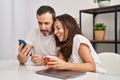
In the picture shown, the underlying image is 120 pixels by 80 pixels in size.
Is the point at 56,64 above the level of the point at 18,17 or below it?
below

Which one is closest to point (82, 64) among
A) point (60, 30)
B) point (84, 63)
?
point (84, 63)

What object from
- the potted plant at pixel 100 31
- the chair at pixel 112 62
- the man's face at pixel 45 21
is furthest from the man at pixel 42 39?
the potted plant at pixel 100 31

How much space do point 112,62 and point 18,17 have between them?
5.82 feet

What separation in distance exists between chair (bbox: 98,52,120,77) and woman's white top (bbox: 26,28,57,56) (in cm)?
42

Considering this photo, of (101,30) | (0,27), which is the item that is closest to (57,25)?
(101,30)

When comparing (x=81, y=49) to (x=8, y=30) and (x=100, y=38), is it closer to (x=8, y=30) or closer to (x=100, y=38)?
(x=100, y=38)

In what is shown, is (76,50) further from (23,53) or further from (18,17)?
(18,17)

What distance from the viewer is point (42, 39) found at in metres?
1.51

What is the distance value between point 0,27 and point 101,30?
4.63ft

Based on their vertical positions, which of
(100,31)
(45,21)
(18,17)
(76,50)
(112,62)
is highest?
(18,17)

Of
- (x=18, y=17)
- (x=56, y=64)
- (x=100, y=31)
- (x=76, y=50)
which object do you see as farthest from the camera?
(x=18, y=17)

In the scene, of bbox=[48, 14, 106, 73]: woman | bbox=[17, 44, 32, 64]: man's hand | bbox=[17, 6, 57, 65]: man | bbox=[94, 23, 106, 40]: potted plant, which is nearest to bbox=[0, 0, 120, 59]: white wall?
bbox=[94, 23, 106, 40]: potted plant

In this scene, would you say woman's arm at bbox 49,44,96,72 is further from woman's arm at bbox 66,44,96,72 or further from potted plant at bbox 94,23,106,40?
potted plant at bbox 94,23,106,40

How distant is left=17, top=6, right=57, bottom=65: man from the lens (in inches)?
53.0
